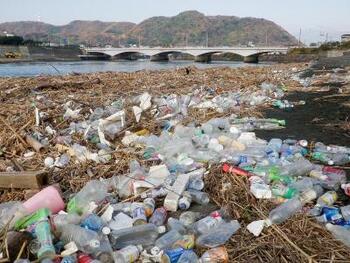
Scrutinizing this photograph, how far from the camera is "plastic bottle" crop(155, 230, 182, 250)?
2335 mm

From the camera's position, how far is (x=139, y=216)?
8.67ft

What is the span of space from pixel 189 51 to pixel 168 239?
72.8 metres

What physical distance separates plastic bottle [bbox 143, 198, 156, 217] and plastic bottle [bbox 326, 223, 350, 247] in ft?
4.07

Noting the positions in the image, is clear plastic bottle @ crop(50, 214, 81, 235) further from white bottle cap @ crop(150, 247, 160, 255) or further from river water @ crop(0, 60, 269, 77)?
river water @ crop(0, 60, 269, 77)

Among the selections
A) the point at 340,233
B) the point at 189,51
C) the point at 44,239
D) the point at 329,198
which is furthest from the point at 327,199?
the point at 189,51

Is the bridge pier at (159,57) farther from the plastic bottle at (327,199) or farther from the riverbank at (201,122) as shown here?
the plastic bottle at (327,199)

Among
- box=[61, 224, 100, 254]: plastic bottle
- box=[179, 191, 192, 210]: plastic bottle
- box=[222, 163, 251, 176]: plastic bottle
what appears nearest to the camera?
box=[61, 224, 100, 254]: plastic bottle

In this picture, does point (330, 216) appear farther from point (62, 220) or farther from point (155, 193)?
point (62, 220)

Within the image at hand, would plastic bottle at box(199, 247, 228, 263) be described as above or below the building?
below

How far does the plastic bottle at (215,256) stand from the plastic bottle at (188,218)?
1.40ft

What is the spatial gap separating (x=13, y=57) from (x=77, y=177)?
67.0 m

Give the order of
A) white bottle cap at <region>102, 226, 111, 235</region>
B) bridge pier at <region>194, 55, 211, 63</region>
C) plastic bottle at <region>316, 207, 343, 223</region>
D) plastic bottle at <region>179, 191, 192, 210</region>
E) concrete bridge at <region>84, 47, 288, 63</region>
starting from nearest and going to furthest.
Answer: white bottle cap at <region>102, 226, 111, 235</region>, plastic bottle at <region>316, 207, 343, 223</region>, plastic bottle at <region>179, 191, 192, 210</region>, concrete bridge at <region>84, 47, 288, 63</region>, bridge pier at <region>194, 55, 211, 63</region>

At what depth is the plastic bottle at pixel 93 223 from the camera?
8.06 feet

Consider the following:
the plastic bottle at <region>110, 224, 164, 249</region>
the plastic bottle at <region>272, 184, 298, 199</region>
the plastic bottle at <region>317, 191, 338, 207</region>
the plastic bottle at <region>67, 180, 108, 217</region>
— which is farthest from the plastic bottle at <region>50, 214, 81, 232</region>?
the plastic bottle at <region>317, 191, 338, 207</region>
